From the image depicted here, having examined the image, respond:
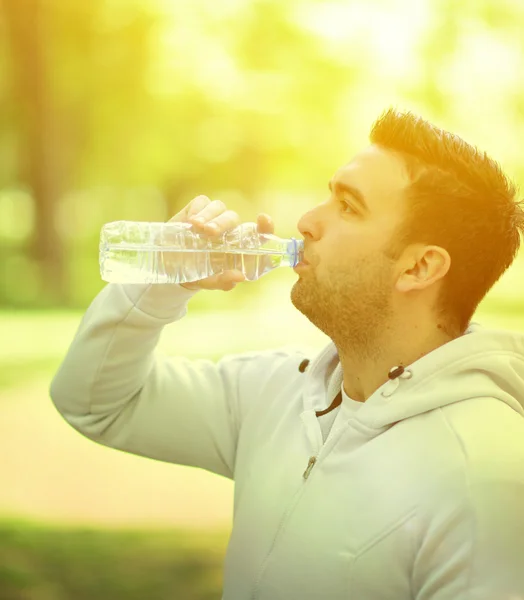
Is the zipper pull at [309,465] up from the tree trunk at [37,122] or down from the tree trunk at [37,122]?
down

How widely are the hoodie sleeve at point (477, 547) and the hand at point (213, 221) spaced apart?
556 millimetres

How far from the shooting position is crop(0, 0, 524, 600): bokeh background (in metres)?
3.08

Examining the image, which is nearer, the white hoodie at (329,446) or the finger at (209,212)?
the white hoodie at (329,446)

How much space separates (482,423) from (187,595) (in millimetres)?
1882

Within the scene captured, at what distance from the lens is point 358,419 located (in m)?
1.28

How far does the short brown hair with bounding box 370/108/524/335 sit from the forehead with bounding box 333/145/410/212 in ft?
0.06

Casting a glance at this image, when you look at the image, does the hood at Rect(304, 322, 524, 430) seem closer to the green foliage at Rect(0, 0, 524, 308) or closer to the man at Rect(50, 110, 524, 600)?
the man at Rect(50, 110, 524, 600)

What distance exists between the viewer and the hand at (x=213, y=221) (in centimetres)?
140

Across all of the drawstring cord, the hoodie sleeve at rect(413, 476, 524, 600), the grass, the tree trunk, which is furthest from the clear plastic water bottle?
the tree trunk

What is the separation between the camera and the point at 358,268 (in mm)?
1373

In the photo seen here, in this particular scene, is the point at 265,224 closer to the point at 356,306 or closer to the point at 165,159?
the point at 356,306

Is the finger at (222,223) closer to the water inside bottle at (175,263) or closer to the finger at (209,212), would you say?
the finger at (209,212)

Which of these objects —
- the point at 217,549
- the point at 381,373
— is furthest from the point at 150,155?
the point at 381,373

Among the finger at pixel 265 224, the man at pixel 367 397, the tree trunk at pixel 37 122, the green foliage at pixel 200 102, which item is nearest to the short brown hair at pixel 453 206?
the man at pixel 367 397
